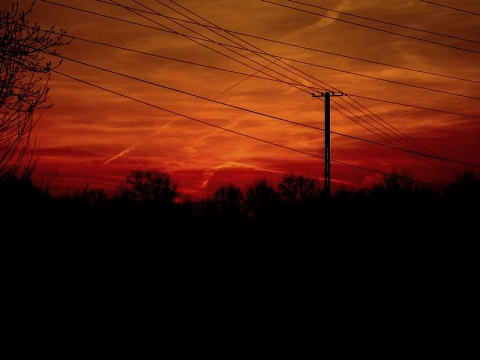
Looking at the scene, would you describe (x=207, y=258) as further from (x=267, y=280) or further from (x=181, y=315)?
(x=181, y=315)

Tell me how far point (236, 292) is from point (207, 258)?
4.74 meters

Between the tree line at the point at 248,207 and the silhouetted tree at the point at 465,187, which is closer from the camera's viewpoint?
the tree line at the point at 248,207

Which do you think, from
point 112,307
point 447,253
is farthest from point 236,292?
point 447,253

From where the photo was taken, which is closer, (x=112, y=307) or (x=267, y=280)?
(x=112, y=307)

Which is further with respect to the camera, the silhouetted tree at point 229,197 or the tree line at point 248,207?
the silhouetted tree at point 229,197

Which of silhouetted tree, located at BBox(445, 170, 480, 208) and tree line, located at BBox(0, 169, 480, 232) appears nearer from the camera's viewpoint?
tree line, located at BBox(0, 169, 480, 232)

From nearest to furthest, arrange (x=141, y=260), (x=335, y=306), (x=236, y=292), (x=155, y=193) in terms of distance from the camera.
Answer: (x=335, y=306) → (x=236, y=292) → (x=141, y=260) → (x=155, y=193)

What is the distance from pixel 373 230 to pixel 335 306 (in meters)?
13.7

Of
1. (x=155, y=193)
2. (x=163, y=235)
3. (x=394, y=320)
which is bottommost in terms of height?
(x=394, y=320)

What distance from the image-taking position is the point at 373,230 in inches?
1185

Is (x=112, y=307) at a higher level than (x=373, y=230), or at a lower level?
lower

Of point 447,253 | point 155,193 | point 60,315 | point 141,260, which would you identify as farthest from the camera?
point 155,193

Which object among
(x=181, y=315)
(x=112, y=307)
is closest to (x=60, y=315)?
(x=112, y=307)

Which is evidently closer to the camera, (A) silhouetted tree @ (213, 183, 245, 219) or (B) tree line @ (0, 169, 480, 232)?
(B) tree line @ (0, 169, 480, 232)
